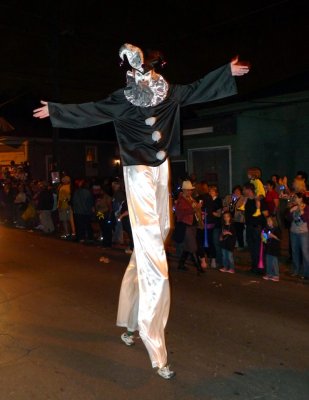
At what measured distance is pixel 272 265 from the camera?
8.34 m

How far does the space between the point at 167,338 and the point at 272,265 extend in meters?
3.80

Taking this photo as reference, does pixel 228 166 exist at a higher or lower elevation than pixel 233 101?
lower

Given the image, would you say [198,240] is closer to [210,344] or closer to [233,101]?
[210,344]

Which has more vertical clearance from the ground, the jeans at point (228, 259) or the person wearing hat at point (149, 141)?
the person wearing hat at point (149, 141)

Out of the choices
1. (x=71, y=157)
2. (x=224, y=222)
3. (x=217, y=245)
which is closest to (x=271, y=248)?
(x=224, y=222)

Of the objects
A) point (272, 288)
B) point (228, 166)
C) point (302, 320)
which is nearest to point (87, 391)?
point (302, 320)

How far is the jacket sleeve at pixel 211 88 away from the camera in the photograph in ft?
13.3

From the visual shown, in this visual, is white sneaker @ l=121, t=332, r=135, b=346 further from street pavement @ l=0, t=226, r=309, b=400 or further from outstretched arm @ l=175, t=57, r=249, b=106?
outstretched arm @ l=175, t=57, r=249, b=106

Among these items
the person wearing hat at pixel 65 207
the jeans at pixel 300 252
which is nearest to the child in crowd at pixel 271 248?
the jeans at pixel 300 252

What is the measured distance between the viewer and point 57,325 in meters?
5.46

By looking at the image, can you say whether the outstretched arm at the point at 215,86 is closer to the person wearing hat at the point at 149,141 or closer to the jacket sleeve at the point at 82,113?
the person wearing hat at the point at 149,141

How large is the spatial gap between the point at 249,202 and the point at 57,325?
458cm

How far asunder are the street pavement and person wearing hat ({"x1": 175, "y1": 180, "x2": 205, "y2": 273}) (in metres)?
0.43

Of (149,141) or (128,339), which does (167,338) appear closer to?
(128,339)
